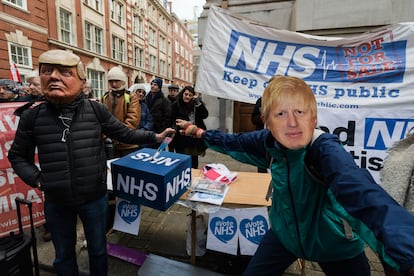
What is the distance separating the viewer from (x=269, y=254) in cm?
140

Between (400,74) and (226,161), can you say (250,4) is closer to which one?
(226,161)

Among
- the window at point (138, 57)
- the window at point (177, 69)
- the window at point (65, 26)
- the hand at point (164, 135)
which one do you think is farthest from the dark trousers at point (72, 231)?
the window at point (177, 69)

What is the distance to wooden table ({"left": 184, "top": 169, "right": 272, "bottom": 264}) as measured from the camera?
2051 mm

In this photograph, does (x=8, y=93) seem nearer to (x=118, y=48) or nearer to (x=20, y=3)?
(x=20, y=3)

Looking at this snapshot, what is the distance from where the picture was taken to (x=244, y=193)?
223cm

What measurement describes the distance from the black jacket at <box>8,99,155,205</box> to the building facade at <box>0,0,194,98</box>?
13545 millimetres

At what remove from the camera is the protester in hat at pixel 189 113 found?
3891mm

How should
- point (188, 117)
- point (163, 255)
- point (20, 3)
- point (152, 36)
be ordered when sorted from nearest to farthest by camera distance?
point (163, 255) < point (188, 117) < point (20, 3) < point (152, 36)

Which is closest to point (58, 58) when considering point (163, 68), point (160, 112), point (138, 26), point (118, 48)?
point (160, 112)

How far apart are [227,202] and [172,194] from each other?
1.59 ft

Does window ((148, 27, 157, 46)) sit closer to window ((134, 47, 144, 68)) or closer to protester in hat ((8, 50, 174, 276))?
window ((134, 47, 144, 68))

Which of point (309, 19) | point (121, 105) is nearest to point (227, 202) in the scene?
point (121, 105)

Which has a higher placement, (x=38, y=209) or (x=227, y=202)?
(x=227, y=202)

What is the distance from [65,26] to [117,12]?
675 centimetres
